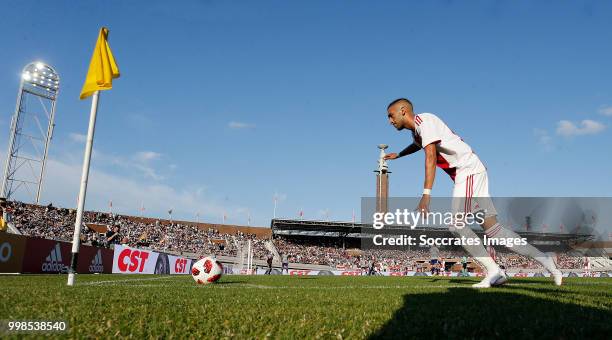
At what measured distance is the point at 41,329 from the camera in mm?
2600

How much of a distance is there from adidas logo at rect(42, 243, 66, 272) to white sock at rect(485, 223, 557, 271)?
56.9 ft

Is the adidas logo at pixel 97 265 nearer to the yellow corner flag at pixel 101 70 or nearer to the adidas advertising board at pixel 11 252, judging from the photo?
the adidas advertising board at pixel 11 252

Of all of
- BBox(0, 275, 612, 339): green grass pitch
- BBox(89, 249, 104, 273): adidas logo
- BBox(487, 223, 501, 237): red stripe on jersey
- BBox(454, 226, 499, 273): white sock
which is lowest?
BBox(89, 249, 104, 273): adidas logo

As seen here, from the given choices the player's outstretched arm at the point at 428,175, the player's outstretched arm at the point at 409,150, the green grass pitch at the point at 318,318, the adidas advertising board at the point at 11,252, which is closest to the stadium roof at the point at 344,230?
the adidas advertising board at the point at 11,252

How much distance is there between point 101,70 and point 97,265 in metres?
16.0

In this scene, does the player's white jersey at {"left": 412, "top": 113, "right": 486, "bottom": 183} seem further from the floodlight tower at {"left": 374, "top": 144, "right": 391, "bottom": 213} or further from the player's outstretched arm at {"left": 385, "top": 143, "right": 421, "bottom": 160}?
the floodlight tower at {"left": 374, "top": 144, "right": 391, "bottom": 213}

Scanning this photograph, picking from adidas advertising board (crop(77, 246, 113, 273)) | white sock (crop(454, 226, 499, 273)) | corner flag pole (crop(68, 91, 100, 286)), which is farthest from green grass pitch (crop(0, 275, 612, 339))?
adidas advertising board (crop(77, 246, 113, 273))

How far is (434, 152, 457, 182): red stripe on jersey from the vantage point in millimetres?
6203

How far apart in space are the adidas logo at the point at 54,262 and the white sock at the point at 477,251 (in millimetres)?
17049

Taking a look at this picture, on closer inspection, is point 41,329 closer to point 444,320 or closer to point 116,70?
point 444,320

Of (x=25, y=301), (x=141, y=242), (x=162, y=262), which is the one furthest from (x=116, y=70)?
(x=141, y=242)

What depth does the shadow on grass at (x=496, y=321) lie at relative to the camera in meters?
2.42

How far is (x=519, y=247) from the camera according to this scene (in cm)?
663

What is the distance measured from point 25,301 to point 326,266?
59952mm
